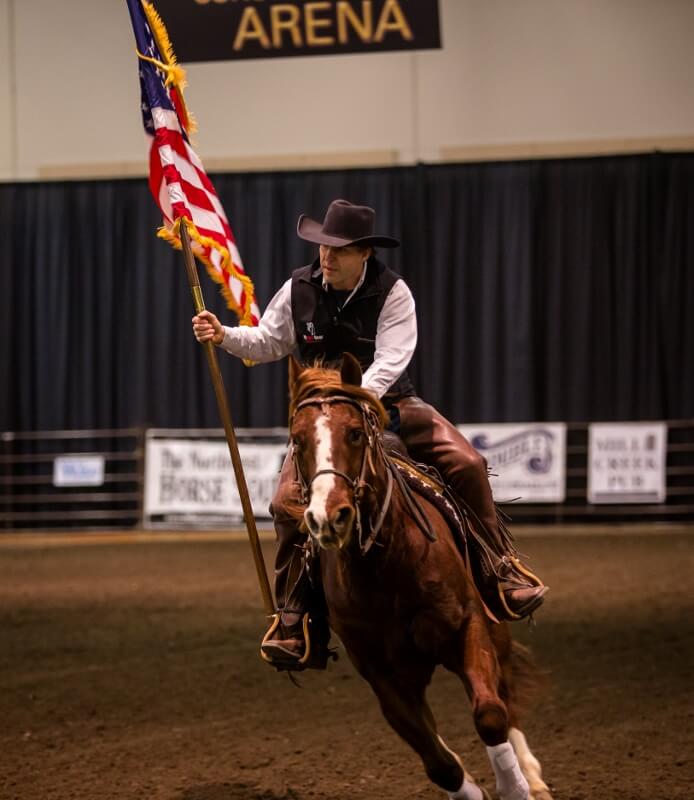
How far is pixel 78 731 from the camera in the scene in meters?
5.50

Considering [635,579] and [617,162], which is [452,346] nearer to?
[617,162]

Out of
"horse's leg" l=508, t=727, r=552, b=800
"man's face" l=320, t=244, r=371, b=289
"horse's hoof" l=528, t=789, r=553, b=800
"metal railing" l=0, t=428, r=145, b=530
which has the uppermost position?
"man's face" l=320, t=244, r=371, b=289

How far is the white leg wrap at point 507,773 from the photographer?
11.8ft

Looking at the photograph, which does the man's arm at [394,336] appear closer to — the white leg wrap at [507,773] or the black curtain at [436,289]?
the white leg wrap at [507,773]

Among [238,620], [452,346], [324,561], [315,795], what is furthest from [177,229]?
[452,346]

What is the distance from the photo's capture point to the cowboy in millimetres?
3967

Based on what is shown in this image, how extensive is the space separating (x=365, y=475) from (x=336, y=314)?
1.00m

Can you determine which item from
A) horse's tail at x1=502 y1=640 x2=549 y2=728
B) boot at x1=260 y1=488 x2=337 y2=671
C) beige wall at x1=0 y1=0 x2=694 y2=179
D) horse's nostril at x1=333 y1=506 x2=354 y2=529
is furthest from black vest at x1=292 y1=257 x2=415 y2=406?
beige wall at x1=0 y1=0 x2=694 y2=179

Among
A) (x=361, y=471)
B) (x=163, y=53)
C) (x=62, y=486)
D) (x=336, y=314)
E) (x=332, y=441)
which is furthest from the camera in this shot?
(x=62, y=486)

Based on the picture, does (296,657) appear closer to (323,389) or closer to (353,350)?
(353,350)

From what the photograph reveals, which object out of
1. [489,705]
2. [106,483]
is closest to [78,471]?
[106,483]

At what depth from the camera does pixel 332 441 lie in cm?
306

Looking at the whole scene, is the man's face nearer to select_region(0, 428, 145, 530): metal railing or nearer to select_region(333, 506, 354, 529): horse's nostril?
select_region(333, 506, 354, 529): horse's nostril

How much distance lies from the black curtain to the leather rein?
38.7 feet
